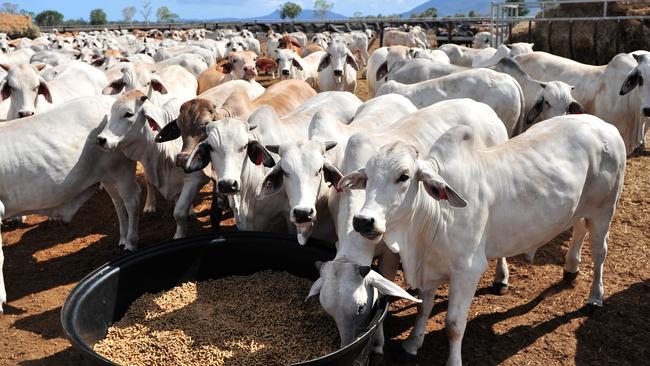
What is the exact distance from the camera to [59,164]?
527 cm

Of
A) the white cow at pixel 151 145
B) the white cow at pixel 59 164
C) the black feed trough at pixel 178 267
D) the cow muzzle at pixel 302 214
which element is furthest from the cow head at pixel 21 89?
the cow muzzle at pixel 302 214

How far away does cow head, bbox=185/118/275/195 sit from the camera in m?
4.45

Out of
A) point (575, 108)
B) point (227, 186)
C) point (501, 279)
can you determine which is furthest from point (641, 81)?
point (227, 186)

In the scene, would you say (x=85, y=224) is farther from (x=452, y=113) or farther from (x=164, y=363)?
(x=452, y=113)

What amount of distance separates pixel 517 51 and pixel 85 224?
27.6 feet

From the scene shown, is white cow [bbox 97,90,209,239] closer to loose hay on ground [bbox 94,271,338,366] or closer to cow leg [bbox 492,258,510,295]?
loose hay on ground [bbox 94,271,338,366]

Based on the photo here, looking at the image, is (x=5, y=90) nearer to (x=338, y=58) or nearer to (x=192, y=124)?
(x=192, y=124)

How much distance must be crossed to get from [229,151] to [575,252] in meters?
3.03

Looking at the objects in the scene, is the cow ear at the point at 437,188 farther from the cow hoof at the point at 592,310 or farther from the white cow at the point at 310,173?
the cow hoof at the point at 592,310

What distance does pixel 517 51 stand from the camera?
1134 cm

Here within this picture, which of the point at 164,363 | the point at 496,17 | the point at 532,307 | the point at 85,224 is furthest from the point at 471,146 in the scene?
the point at 496,17

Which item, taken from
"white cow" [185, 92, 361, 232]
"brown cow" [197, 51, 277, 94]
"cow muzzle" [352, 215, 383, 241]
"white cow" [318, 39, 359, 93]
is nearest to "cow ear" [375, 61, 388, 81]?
"white cow" [318, 39, 359, 93]

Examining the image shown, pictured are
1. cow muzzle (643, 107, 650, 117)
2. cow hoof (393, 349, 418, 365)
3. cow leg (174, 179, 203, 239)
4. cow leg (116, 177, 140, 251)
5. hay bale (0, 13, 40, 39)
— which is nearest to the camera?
cow hoof (393, 349, 418, 365)

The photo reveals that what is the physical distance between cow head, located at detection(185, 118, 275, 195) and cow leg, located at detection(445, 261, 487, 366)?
166cm
